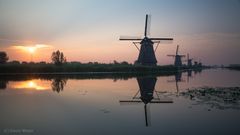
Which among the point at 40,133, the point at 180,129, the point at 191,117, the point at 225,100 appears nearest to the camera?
the point at 40,133

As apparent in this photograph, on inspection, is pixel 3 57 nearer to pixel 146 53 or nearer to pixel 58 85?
pixel 146 53

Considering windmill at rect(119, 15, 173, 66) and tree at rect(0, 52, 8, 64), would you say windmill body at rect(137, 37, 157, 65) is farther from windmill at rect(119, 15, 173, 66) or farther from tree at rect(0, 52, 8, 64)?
tree at rect(0, 52, 8, 64)

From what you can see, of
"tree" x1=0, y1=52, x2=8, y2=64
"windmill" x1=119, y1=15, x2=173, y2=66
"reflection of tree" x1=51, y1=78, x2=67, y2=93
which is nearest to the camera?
"reflection of tree" x1=51, y1=78, x2=67, y2=93

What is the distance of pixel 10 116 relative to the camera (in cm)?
1066

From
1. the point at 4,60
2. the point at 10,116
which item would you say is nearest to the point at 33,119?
the point at 10,116

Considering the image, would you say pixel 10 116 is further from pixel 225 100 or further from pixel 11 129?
pixel 225 100

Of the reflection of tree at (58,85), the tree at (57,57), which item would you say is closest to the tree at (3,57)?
the tree at (57,57)

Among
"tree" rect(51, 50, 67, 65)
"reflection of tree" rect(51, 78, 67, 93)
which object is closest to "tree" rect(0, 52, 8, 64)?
"tree" rect(51, 50, 67, 65)

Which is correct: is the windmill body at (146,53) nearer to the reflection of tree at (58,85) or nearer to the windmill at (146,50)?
the windmill at (146,50)

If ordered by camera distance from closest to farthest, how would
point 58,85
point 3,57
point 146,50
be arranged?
point 58,85
point 146,50
point 3,57

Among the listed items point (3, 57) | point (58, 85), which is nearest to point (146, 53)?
point (58, 85)

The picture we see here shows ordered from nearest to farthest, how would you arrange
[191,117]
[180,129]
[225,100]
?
1. [180,129]
2. [191,117]
3. [225,100]

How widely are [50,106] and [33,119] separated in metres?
3.13

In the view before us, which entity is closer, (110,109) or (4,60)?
(110,109)
